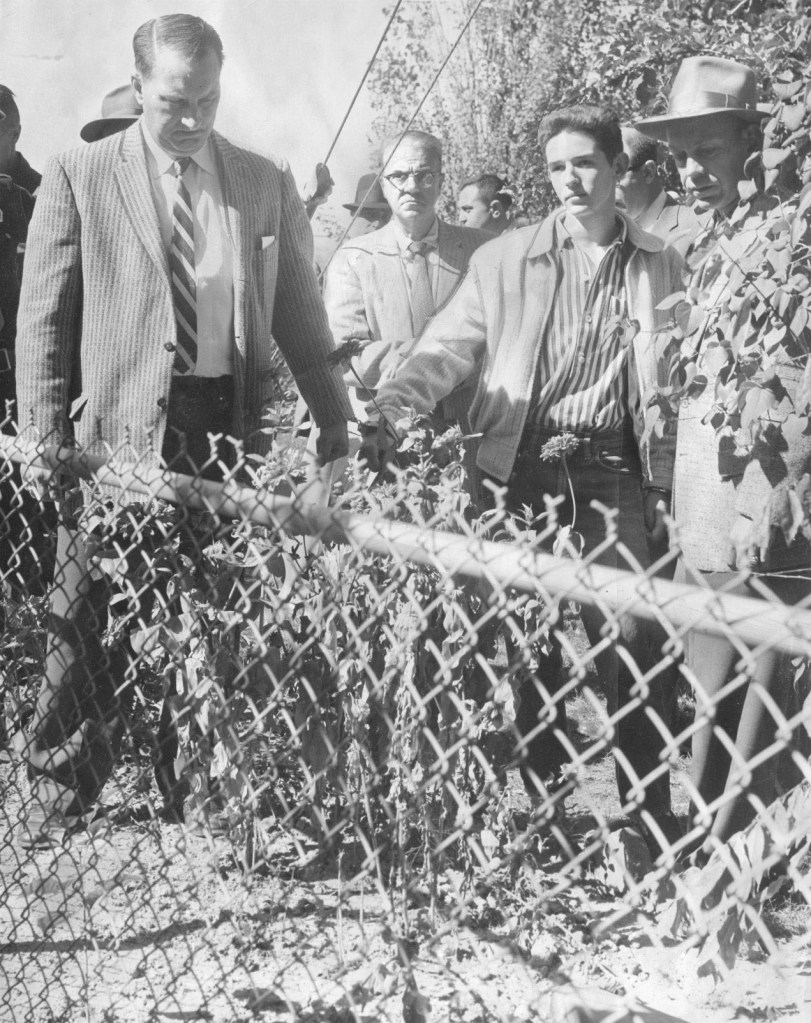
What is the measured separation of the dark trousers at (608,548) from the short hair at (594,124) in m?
0.79

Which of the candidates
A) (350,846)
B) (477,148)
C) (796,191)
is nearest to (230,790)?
(350,846)

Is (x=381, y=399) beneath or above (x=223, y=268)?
beneath

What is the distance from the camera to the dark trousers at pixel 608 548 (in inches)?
133

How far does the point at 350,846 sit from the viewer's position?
11.0 ft

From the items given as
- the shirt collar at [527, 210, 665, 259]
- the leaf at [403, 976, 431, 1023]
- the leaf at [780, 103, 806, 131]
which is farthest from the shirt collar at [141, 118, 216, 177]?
the leaf at [403, 976, 431, 1023]

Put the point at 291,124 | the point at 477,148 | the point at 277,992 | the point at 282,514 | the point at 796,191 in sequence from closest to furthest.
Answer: the point at 282,514 → the point at 277,992 → the point at 796,191 → the point at 291,124 → the point at 477,148

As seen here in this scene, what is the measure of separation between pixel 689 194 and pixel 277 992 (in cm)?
218

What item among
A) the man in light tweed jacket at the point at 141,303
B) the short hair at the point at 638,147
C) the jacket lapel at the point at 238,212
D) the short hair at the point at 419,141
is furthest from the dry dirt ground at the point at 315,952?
the short hair at the point at 638,147

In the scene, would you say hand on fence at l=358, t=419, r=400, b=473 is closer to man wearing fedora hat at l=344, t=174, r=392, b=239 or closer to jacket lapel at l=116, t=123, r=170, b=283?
jacket lapel at l=116, t=123, r=170, b=283

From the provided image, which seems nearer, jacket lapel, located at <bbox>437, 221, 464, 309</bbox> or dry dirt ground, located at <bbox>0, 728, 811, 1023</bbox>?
dry dirt ground, located at <bbox>0, 728, 811, 1023</bbox>

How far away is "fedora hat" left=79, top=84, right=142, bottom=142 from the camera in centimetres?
438

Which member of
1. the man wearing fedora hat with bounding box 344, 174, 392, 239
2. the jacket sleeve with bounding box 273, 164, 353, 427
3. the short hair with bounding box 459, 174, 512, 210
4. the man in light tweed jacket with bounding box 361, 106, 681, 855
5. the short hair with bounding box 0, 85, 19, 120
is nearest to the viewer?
the man in light tweed jacket with bounding box 361, 106, 681, 855

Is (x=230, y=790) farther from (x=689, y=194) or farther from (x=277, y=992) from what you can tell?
(x=689, y=194)

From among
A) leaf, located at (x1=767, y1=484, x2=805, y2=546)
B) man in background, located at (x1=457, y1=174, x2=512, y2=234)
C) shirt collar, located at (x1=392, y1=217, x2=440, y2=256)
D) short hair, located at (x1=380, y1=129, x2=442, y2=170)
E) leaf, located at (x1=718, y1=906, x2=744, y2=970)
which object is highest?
short hair, located at (x1=380, y1=129, x2=442, y2=170)
